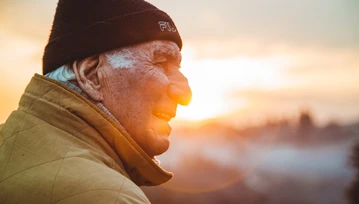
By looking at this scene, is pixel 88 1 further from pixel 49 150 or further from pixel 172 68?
pixel 49 150

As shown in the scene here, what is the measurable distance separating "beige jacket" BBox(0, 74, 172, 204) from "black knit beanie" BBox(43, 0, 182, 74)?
528 millimetres

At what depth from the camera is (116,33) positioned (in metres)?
3.10

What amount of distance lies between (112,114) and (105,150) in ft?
1.84

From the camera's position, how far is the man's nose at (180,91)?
3.27 metres

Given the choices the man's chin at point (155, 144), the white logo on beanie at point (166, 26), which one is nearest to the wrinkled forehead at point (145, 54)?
the white logo on beanie at point (166, 26)

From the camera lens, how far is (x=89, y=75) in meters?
2.91

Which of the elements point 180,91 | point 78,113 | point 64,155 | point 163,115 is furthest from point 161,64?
point 64,155

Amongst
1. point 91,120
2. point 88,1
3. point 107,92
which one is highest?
point 88,1

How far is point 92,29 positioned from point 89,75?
403 millimetres

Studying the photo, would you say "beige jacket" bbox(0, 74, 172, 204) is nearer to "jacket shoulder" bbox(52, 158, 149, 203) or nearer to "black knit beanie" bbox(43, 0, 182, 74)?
"jacket shoulder" bbox(52, 158, 149, 203)

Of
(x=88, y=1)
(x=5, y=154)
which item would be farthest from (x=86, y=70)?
(x=5, y=154)

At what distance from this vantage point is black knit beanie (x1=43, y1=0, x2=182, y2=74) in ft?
9.85

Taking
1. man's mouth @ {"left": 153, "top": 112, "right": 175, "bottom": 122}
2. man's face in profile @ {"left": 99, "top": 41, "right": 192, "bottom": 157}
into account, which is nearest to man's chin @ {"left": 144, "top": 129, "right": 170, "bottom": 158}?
man's face in profile @ {"left": 99, "top": 41, "right": 192, "bottom": 157}

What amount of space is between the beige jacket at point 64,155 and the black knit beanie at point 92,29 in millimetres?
528
